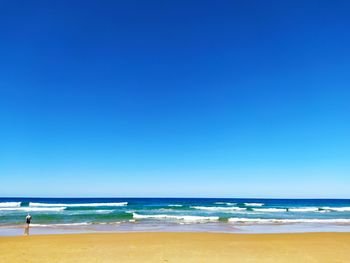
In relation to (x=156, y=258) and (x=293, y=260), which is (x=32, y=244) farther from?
(x=293, y=260)

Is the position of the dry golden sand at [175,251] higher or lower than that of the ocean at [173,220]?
higher

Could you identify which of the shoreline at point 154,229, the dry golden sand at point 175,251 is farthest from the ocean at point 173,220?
the dry golden sand at point 175,251

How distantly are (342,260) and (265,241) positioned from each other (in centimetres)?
447

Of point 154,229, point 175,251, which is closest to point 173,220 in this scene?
point 154,229

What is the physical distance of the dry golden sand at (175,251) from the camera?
10159 millimetres

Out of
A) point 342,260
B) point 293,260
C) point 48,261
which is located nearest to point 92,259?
point 48,261

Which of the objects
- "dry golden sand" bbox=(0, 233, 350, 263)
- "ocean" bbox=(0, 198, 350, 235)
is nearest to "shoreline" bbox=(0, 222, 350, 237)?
"ocean" bbox=(0, 198, 350, 235)

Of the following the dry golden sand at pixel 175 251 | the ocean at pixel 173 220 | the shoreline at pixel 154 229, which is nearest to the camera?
the dry golden sand at pixel 175 251

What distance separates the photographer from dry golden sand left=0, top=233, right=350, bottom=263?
400 inches

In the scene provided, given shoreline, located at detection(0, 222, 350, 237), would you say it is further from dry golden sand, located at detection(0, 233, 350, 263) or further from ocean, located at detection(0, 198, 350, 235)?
dry golden sand, located at detection(0, 233, 350, 263)

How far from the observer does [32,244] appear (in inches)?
520

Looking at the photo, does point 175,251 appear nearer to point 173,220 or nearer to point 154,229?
point 154,229

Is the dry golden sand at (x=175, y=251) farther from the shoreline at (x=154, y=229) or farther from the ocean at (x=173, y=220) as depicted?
the ocean at (x=173, y=220)

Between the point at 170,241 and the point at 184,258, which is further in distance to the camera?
the point at 170,241
